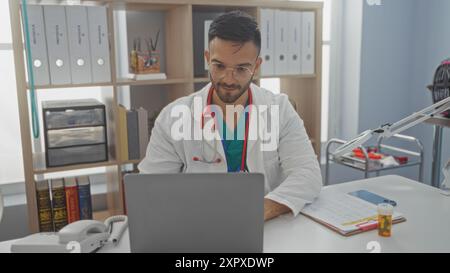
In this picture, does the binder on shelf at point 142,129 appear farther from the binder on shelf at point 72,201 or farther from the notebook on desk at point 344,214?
the notebook on desk at point 344,214

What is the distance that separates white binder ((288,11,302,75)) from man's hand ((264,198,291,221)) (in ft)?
4.34

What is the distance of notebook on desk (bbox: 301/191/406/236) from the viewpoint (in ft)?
4.02

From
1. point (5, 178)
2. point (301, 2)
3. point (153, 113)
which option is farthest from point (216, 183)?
point (5, 178)

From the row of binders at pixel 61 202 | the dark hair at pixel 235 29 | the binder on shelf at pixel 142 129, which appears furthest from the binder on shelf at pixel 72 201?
the dark hair at pixel 235 29

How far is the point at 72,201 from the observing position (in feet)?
7.23

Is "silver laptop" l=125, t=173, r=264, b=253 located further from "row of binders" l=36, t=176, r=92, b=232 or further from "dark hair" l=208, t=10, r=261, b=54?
"row of binders" l=36, t=176, r=92, b=232

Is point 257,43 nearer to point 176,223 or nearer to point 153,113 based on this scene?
point 176,223

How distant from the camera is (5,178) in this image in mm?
2521

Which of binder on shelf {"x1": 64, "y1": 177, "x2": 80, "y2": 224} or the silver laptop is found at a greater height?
the silver laptop

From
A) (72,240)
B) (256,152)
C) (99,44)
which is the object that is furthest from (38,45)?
(72,240)

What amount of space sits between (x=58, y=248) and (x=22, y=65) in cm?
118

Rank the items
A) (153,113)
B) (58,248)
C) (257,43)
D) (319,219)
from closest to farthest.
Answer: (58,248) < (319,219) < (257,43) < (153,113)

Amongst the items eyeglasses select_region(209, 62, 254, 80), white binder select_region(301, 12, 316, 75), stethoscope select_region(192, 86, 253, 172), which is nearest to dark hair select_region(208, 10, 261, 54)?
eyeglasses select_region(209, 62, 254, 80)

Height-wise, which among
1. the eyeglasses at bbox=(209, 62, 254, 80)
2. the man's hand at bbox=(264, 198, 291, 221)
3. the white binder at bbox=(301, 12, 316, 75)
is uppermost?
the white binder at bbox=(301, 12, 316, 75)
